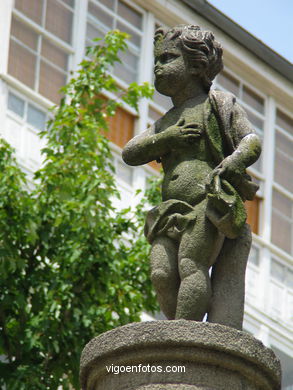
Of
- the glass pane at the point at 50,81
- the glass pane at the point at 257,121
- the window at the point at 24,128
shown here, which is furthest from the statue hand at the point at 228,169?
the glass pane at the point at 257,121

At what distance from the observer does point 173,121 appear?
31.7 feet

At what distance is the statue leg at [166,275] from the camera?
9.09 m

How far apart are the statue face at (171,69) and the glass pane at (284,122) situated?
1841 centimetres

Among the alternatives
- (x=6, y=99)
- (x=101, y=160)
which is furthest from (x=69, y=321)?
(x=6, y=99)

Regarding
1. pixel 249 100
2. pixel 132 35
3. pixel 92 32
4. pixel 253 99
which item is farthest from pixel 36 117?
pixel 253 99

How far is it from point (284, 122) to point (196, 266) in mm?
19393

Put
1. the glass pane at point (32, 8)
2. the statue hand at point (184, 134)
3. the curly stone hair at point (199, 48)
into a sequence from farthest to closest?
1. the glass pane at point (32, 8)
2. the curly stone hair at point (199, 48)
3. the statue hand at point (184, 134)

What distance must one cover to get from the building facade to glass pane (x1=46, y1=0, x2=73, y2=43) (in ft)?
0.06

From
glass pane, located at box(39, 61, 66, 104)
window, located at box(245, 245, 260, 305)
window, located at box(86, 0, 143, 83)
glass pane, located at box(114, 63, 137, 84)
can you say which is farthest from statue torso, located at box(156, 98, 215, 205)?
window, located at box(245, 245, 260, 305)

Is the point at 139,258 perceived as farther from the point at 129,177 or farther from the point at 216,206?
the point at 129,177

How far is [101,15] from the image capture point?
2447cm

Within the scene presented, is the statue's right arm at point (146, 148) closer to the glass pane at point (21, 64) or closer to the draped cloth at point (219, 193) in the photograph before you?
the draped cloth at point (219, 193)

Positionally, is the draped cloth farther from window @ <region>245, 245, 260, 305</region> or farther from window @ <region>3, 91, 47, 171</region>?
window @ <region>245, 245, 260, 305</region>

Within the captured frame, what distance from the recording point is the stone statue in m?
8.99
